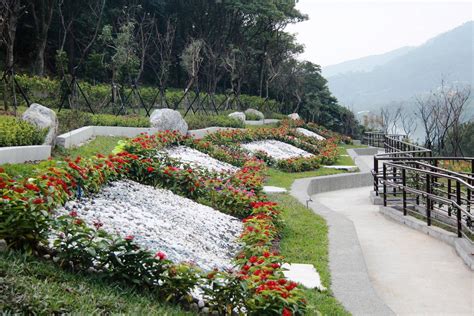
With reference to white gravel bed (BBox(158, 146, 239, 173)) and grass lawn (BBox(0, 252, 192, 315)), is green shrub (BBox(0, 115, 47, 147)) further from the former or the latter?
grass lawn (BBox(0, 252, 192, 315))

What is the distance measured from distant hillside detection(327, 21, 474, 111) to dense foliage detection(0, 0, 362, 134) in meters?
93.5

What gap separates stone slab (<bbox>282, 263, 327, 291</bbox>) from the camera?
17.3ft

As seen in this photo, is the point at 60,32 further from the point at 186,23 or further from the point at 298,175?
the point at 298,175

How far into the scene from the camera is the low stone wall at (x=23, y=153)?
313 inches

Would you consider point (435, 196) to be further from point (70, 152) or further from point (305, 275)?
point (70, 152)

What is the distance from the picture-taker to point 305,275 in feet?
18.5

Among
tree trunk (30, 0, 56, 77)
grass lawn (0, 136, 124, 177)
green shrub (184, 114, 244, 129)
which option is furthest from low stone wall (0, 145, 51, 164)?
tree trunk (30, 0, 56, 77)

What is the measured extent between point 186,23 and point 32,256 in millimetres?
37066

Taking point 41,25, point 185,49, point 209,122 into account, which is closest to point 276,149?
point 209,122

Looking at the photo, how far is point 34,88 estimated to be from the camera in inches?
726

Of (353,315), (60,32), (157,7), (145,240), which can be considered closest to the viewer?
(353,315)

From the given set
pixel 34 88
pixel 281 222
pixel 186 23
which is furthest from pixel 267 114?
pixel 281 222

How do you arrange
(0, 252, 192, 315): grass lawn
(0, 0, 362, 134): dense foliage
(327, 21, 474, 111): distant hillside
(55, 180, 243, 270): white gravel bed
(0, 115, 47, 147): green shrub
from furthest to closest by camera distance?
1. (327, 21, 474, 111): distant hillside
2. (0, 0, 362, 134): dense foliage
3. (0, 115, 47, 147): green shrub
4. (55, 180, 243, 270): white gravel bed
5. (0, 252, 192, 315): grass lawn

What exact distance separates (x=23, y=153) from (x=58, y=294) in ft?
17.9
